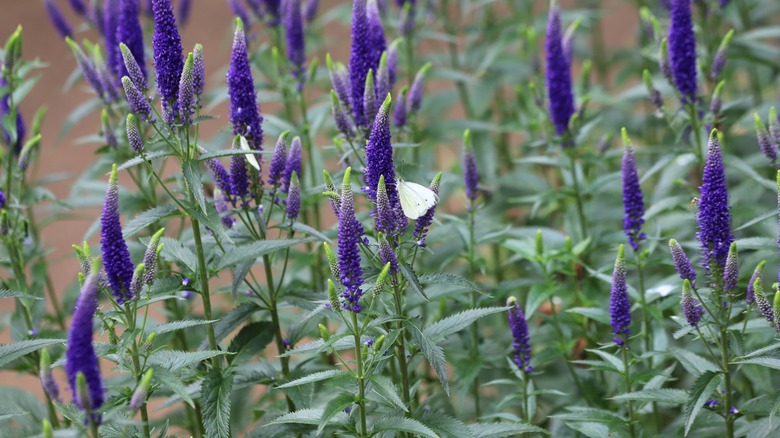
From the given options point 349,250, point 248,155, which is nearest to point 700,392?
point 349,250

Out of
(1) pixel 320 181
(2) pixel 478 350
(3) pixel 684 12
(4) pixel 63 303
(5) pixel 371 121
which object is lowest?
(2) pixel 478 350

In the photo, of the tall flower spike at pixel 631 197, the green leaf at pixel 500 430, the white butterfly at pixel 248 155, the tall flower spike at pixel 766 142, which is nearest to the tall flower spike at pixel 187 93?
the white butterfly at pixel 248 155

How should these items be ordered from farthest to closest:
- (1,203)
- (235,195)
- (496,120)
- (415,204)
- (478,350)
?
(496,120) < (478,350) < (1,203) < (235,195) < (415,204)

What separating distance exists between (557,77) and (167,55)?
2.13 m

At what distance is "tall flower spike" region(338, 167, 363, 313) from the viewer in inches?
107

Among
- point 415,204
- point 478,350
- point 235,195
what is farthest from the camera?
point 478,350

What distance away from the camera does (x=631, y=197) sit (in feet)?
11.8

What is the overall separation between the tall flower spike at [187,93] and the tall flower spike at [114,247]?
1.33 ft

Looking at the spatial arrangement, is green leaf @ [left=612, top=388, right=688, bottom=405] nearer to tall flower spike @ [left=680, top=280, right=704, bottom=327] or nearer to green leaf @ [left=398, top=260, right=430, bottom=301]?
tall flower spike @ [left=680, top=280, right=704, bottom=327]

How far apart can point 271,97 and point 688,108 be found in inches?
89.9

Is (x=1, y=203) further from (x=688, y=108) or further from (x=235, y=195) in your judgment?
(x=688, y=108)

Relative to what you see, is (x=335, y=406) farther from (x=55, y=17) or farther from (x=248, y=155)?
(x=55, y=17)

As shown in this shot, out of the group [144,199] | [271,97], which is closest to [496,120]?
[271,97]

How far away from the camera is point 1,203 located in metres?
3.95
